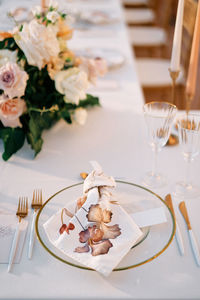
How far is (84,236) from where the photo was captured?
71 centimetres

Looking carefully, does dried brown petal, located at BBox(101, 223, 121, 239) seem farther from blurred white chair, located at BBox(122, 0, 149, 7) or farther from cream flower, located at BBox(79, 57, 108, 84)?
blurred white chair, located at BBox(122, 0, 149, 7)

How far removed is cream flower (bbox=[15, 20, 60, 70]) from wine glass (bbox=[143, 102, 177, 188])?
342mm

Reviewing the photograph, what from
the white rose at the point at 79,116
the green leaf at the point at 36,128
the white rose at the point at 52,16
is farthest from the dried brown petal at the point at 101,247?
the white rose at the point at 52,16

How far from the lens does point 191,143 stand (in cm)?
86

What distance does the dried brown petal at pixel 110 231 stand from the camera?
70cm

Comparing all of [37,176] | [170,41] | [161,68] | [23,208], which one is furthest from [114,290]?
[170,41]

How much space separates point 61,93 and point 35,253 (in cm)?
54

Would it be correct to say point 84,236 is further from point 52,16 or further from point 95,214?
point 52,16

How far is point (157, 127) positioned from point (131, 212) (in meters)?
0.23

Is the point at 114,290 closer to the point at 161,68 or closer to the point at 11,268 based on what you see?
the point at 11,268

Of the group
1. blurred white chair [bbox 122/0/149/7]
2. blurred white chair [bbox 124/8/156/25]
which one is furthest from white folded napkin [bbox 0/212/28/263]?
blurred white chair [bbox 122/0/149/7]

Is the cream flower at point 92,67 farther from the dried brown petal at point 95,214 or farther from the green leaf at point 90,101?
the dried brown petal at point 95,214

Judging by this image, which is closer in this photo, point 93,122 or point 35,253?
point 35,253

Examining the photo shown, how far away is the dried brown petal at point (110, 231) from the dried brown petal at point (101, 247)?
16 millimetres
